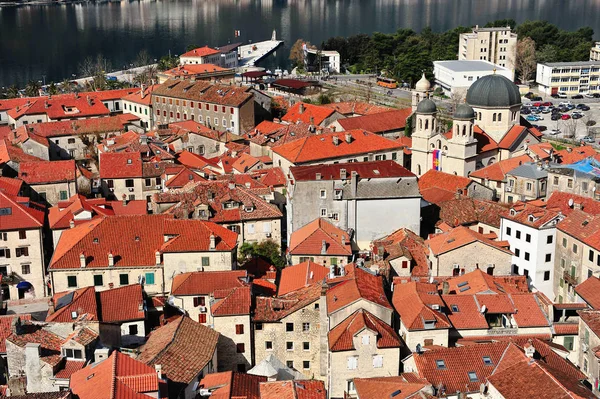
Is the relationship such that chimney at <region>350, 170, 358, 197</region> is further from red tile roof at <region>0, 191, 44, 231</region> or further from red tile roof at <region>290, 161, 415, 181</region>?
red tile roof at <region>0, 191, 44, 231</region>

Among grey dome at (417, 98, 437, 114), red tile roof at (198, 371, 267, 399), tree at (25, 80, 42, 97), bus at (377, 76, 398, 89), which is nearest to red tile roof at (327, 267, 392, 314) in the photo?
red tile roof at (198, 371, 267, 399)

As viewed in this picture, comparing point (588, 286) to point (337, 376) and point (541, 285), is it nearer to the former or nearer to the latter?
point (541, 285)

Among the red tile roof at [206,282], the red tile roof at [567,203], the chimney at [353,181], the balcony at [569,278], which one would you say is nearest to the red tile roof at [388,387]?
the red tile roof at [206,282]

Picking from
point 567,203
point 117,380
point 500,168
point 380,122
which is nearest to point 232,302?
point 117,380

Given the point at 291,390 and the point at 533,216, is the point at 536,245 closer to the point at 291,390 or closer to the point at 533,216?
the point at 533,216

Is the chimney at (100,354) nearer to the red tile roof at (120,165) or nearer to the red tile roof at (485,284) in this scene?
the red tile roof at (485,284)
